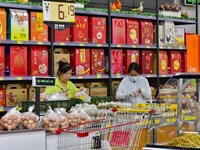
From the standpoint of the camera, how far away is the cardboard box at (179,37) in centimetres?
870

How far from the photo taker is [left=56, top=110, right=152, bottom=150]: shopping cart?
10.9 ft

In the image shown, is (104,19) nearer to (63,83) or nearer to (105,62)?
(105,62)

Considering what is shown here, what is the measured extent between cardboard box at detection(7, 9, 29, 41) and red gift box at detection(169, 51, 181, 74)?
3.23 metres

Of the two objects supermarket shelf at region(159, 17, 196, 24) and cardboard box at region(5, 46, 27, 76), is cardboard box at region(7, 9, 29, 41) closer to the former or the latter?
cardboard box at region(5, 46, 27, 76)

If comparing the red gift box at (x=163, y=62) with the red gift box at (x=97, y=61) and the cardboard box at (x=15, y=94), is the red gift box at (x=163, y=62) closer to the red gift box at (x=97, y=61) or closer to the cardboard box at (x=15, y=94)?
the red gift box at (x=97, y=61)

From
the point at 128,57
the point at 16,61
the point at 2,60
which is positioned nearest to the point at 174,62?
the point at 128,57

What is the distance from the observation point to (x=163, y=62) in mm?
8469

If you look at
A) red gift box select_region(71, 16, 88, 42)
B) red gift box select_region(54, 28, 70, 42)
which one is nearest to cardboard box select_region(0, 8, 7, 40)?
red gift box select_region(54, 28, 70, 42)

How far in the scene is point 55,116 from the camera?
377cm

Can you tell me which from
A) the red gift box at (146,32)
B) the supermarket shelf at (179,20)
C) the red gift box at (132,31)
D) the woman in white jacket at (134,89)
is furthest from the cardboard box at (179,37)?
the woman in white jacket at (134,89)

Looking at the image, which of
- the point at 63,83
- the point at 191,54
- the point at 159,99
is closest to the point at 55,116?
the point at 159,99

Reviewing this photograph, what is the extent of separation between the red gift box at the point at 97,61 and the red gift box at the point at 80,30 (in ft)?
1.00

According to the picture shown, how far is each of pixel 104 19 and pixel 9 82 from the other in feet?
6.05

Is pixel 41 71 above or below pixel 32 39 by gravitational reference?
below
